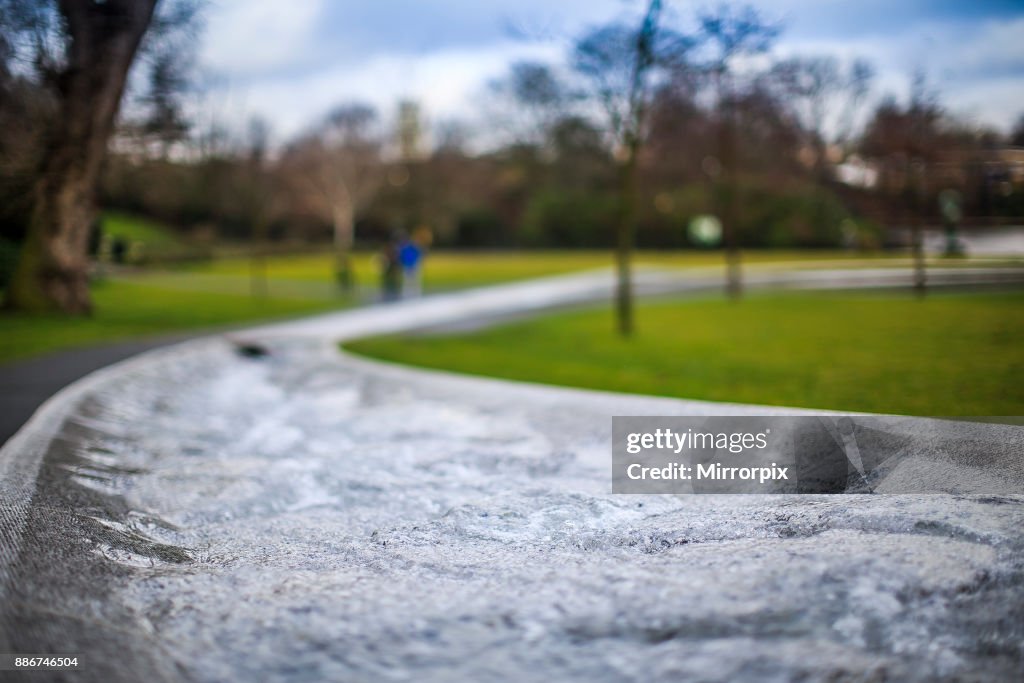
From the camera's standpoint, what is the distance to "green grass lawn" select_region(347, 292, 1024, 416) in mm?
7199

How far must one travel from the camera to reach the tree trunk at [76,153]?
14695 millimetres

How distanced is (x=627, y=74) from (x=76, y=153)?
10.9 m

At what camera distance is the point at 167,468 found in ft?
23.5

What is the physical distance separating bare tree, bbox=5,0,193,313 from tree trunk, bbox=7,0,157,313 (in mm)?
18

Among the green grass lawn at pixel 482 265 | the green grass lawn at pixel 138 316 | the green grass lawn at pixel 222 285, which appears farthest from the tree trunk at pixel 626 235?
the green grass lawn at pixel 138 316

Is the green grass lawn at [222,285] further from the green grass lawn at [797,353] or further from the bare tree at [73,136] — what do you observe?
the green grass lawn at [797,353]

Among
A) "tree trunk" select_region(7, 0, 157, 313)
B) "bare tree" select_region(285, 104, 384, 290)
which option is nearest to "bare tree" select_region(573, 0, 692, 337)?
"tree trunk" select_region(7, 0, 157, 313)

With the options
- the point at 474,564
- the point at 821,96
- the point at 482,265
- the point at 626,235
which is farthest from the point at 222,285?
the point at 474,564

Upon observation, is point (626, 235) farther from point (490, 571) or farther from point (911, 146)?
point (490, 571)

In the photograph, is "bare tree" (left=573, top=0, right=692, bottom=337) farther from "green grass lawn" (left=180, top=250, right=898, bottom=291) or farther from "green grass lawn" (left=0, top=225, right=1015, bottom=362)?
"green grass lawn" (left=180, top=250, right=898, bottom=291)

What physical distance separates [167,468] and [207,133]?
3081 centimetres

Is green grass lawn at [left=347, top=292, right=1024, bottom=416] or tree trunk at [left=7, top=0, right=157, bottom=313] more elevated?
tree trunk at [left=7, top=0, right=157, bottom=313]

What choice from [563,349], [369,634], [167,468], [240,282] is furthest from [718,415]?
[240,282]

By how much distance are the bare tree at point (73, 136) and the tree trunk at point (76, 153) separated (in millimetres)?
18
